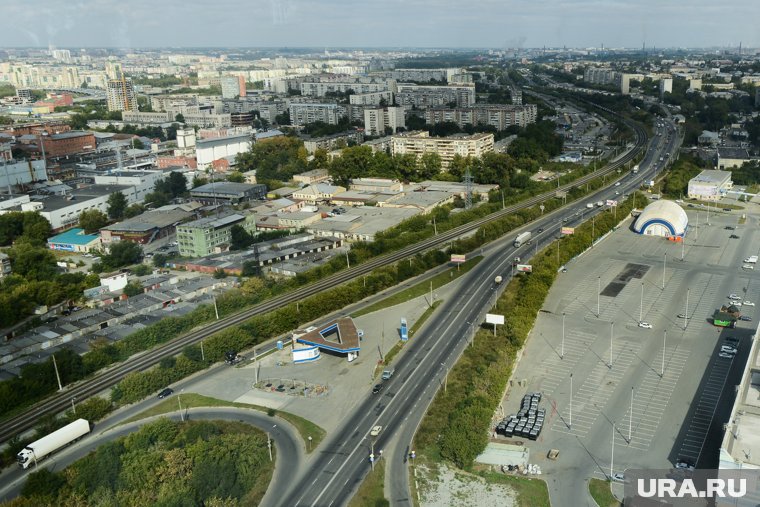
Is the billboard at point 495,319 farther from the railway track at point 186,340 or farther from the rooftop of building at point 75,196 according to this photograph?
the rooftop of building at point 75,196

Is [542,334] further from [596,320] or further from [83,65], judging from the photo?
[83,65]

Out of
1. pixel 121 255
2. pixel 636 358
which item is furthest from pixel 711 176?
pixel 121 255

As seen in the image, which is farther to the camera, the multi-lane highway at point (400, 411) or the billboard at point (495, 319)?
the billboard at point (495, 319)

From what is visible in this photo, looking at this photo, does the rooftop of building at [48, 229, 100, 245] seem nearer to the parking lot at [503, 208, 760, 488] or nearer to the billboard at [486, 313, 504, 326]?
the billboard at [486, 313, 504, 326]

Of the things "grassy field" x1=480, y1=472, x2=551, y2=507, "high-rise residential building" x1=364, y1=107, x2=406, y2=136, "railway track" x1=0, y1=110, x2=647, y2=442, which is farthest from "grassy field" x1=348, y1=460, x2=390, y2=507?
"high-rise residential building" x1=364, y1=107, x2=406, y2=136

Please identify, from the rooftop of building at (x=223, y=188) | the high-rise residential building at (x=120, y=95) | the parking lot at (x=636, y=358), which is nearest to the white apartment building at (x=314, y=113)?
the high-rise residential building at (x=120, y=95)
